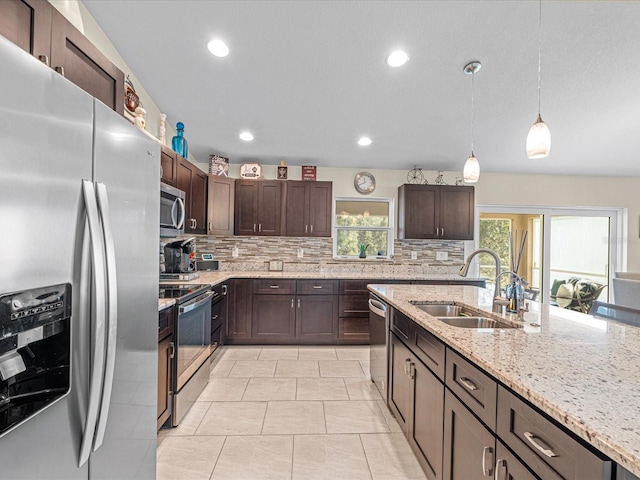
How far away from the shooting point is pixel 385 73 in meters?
2.71

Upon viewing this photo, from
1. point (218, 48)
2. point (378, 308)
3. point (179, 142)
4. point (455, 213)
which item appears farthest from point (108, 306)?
point (455, 213)

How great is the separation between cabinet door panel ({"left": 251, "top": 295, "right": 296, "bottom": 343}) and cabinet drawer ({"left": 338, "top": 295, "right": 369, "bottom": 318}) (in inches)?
23.9

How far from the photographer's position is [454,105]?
124 inches

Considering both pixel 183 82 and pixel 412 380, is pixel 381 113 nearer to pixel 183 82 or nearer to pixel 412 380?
pixel 183 82

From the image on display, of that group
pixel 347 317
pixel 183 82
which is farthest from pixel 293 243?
pixel 183 82

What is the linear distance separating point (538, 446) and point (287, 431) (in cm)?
170

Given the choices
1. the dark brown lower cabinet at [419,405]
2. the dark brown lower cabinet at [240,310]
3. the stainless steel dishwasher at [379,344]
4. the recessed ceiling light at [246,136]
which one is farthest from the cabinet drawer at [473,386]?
the recessed ceiling light at [246,136]

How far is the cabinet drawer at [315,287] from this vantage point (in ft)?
12.8

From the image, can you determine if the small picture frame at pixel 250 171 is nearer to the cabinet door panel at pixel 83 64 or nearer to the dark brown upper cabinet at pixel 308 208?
the dark brown upper cabinet at pixel 308 208

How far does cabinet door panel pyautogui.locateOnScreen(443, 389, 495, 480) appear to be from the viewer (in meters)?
1.04

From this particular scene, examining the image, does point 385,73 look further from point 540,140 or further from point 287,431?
point 287,431

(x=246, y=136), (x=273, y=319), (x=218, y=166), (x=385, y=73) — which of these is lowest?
(x=273, y=319)

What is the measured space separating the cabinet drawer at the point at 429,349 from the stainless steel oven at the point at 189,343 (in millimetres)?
1530

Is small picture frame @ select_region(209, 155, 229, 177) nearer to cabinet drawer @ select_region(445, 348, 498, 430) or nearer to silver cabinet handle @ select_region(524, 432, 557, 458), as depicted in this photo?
cabinet drawer @ select_region(445, 348, 498, 430)
